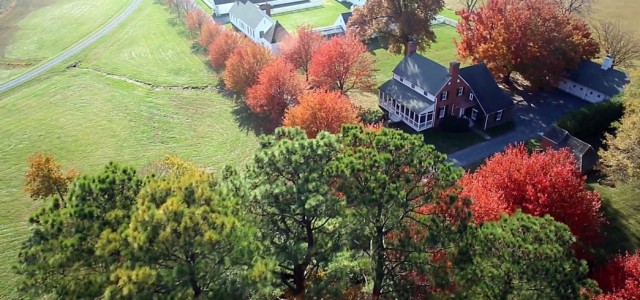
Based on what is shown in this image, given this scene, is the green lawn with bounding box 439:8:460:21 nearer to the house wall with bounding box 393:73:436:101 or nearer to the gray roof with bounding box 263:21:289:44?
the gray roof with bounding box 263:21:289:44

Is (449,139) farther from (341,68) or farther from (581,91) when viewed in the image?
(581,91)

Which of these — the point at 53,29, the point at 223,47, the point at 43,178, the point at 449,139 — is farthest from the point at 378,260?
→ the point at 53,29

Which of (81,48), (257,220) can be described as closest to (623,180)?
(257,220)

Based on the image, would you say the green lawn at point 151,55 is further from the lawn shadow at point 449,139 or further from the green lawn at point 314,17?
the lawn shadow at point 449,139

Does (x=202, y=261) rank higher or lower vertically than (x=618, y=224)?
higher

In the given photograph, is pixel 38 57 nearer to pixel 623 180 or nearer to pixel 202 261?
pixel 202 261

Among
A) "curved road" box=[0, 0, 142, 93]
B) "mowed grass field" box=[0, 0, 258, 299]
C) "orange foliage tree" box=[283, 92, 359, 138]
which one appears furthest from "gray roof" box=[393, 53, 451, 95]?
"curved road" box=[0, 0, 142, 93]
